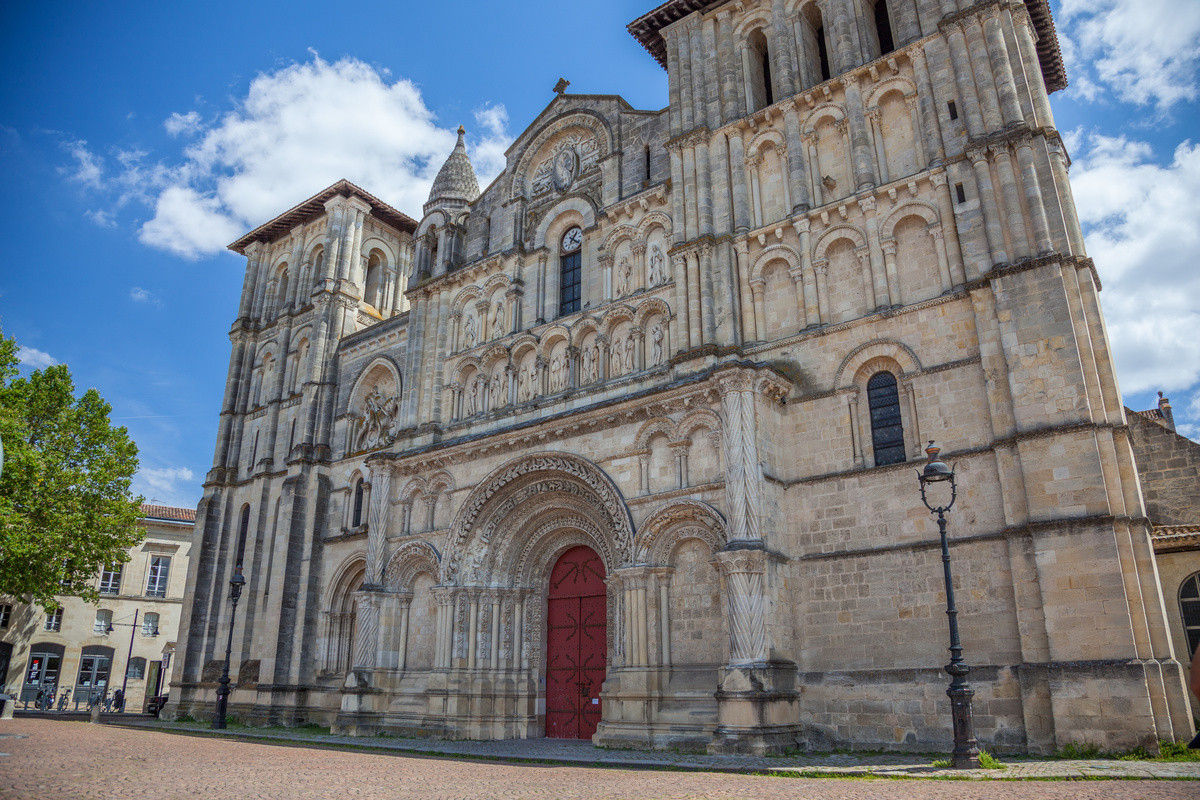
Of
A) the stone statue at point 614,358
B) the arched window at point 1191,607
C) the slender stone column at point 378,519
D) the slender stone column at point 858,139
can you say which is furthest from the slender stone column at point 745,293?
the slender stone column at point 378,519

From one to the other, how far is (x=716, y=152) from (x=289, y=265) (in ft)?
69.0

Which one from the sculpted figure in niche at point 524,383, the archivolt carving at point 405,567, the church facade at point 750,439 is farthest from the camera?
the sculpted figure in niche at point 524,383

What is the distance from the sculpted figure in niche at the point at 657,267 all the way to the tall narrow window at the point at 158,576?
34982 millimetres

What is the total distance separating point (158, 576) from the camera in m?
42.8

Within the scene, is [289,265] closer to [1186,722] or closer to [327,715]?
[327,715]

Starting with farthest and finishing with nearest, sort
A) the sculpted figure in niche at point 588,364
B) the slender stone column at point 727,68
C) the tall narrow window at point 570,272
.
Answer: the tall narrow window at point 570,272, the sculpted figure in niche at point 588,364, the slender stone column at point 727,68

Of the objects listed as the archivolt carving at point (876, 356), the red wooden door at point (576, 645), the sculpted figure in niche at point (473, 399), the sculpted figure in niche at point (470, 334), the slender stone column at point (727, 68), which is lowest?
the red wooden door at point (576, 645)

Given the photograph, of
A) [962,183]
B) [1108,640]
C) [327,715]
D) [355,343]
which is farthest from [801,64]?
[327,715]

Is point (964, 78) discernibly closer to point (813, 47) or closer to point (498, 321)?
point (813, 47)

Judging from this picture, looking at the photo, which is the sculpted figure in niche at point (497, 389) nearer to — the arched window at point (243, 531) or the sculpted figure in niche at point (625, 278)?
the sculpted figure in niche at point (625, 278)

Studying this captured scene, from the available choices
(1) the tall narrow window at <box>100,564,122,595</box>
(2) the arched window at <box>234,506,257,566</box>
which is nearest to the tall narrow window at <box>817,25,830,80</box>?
(2) the arched window at <box>234,506,257,566</box>

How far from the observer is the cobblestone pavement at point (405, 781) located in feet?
29.9

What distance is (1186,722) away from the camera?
1239 centimetres

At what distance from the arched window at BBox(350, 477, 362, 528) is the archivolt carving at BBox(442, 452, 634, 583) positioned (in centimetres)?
693
